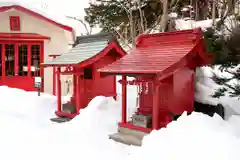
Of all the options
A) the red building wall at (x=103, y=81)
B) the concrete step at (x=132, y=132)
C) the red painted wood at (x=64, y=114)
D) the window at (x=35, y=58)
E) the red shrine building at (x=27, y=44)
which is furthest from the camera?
the window at (x=35, y=58)

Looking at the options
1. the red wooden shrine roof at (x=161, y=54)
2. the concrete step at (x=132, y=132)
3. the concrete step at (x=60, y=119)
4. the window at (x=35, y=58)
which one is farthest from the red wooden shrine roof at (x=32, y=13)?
the concrete step at (x=132, y=132)

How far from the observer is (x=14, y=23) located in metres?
14.0

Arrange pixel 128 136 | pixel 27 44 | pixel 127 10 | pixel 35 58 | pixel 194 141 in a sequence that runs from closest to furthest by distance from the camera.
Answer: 1. pixel 194 141
2. pixel 128 136
3. pixel 27 44
4. pixel 35 58
5. pixel 127 10

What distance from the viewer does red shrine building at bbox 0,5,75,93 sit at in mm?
13930

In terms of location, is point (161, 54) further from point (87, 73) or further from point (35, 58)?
point (35, 58)

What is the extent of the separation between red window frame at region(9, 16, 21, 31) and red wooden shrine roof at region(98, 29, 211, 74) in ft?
26.9

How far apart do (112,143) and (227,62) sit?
3267 millimetres

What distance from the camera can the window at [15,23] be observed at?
45.7 feet

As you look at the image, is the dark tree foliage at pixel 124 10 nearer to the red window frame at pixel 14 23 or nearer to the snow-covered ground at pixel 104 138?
the red window frame at pixel 14 23

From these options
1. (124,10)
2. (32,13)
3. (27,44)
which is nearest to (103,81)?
(27,44)

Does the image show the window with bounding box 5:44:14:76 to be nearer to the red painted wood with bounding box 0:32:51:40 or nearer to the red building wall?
the red painted wood with bounding box 0:32:51:40

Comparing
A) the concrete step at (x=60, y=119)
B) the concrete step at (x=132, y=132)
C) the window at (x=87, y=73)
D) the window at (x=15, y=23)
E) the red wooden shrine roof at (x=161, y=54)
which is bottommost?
the concrete step at (x=60, y=119)

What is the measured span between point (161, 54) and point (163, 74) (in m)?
0.98

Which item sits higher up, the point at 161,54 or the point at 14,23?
the point at 14,23
